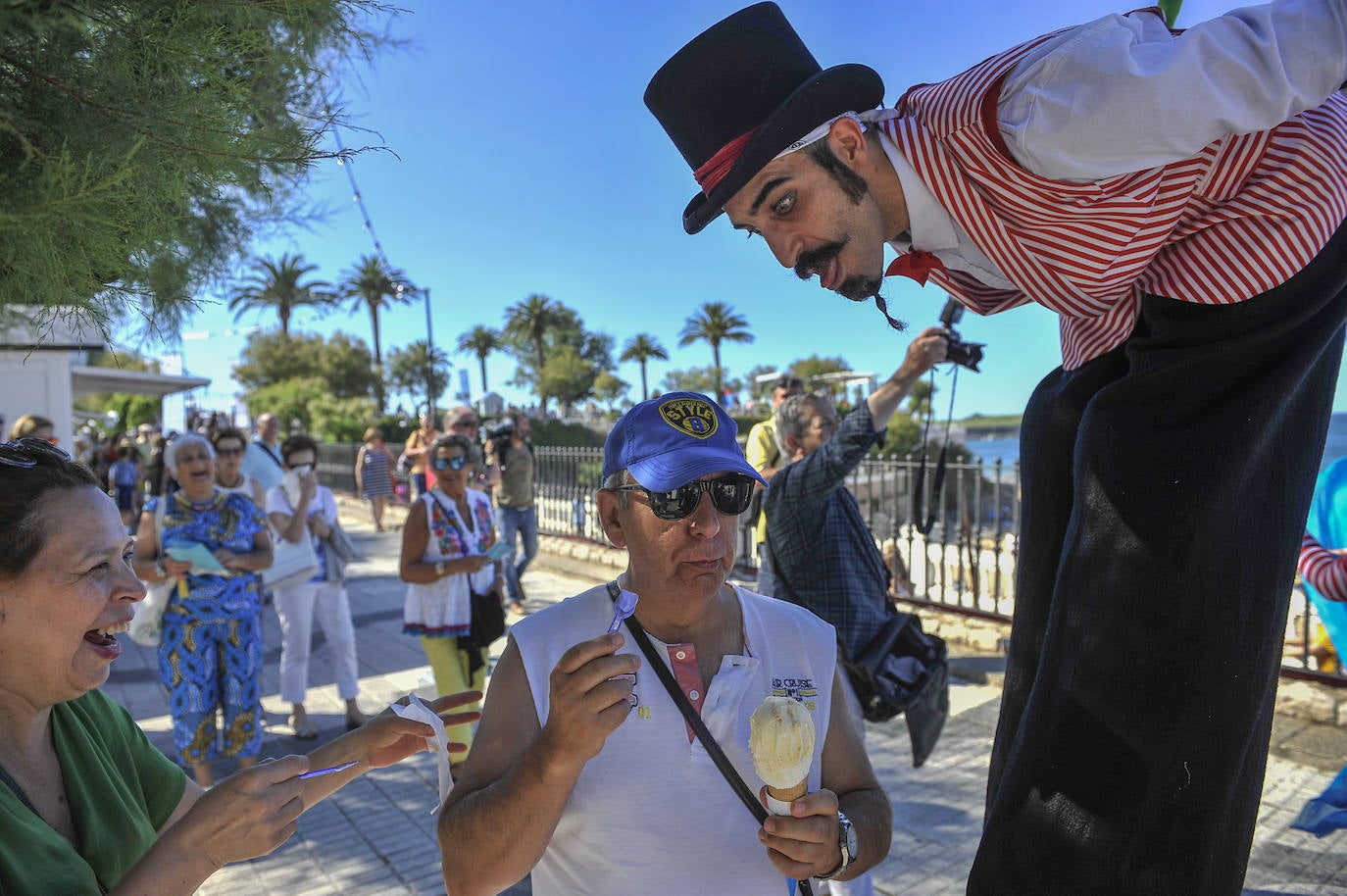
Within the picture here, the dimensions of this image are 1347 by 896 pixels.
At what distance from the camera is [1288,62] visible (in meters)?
1.12

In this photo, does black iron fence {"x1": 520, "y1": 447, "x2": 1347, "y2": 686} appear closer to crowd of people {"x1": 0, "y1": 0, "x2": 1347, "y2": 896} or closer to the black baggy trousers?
crowd of people {"x1": 0, "y1": 0, "x2": 1347, "y2": 896}

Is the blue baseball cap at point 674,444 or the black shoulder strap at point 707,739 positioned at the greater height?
the blue baseball cap at point 674,444

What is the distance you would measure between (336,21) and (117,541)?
3.62 ft

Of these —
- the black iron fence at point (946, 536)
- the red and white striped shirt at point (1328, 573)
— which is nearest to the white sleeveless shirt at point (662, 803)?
the black iron fence at point (946, 536)

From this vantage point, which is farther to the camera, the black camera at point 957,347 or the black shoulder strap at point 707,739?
the black camera at point 957,347

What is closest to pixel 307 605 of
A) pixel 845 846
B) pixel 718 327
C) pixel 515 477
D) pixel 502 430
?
pixel 515 477

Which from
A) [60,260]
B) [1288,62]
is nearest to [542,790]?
[60,260]

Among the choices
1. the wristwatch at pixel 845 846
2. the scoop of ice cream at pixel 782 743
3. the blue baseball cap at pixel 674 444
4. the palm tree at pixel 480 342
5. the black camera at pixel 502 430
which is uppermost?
the palm tree at pixel 480 342

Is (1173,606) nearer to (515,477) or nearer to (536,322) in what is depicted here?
(515,477)

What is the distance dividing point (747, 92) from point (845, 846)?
146cm

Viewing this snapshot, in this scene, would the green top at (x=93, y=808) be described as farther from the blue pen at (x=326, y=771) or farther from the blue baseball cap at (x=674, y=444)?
the blue baseball cap at (x=674, y=444)

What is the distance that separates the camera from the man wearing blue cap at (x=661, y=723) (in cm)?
162

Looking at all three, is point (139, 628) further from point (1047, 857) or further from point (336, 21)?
point (1047, 857)

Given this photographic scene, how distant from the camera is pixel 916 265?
1577 mm
